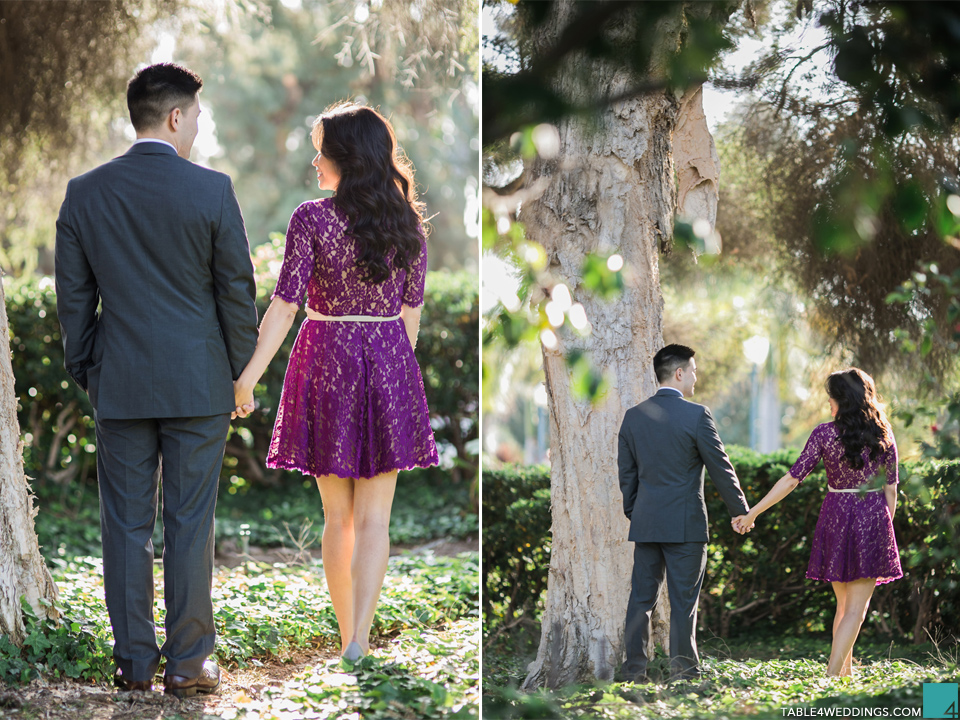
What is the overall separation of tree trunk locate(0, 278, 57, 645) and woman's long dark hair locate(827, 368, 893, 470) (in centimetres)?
292

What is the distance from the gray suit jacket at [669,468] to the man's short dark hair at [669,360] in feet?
0.25

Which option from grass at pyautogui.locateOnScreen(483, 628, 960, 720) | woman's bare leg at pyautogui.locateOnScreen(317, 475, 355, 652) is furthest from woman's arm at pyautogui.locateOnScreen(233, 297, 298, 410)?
grass at pyautogui.locateOnScreen(483, 628, 960, 720)

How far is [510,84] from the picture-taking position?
1238mm

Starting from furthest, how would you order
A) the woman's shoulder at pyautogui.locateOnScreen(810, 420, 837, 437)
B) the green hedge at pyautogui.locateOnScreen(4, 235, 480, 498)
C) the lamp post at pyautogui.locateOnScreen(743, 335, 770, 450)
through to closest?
the green hedge at pyautogui.locateOnScreen(4, 235, 480, 498) → the lamp post at pyautogui.locateOnScreen(743, 335, 770, 450) → the woman's shoulder at pyautogui.locateOnScreen(810, 420, 837, 437)

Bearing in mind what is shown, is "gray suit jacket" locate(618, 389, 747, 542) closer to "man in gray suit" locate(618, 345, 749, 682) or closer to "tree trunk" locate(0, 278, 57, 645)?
"man in gray suit" locate(618, 345, 749, 682)

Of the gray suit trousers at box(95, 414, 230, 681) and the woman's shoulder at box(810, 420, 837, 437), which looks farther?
the woman's shoulder at box(810, 420, 837, 437)

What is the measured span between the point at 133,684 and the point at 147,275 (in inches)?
48.4

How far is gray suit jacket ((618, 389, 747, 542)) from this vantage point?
3.05 m

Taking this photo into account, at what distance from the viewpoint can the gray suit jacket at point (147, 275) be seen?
99.0 inches

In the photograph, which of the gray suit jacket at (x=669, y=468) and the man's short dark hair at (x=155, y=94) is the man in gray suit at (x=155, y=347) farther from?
the gray suit jacket at (x=669, y=468)

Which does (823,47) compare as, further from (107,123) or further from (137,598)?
(107,123)

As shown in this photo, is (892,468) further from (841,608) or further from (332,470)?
(332,470)

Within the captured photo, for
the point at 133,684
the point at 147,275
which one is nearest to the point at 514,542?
the point at 133,684

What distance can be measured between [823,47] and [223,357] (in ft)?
7.79
